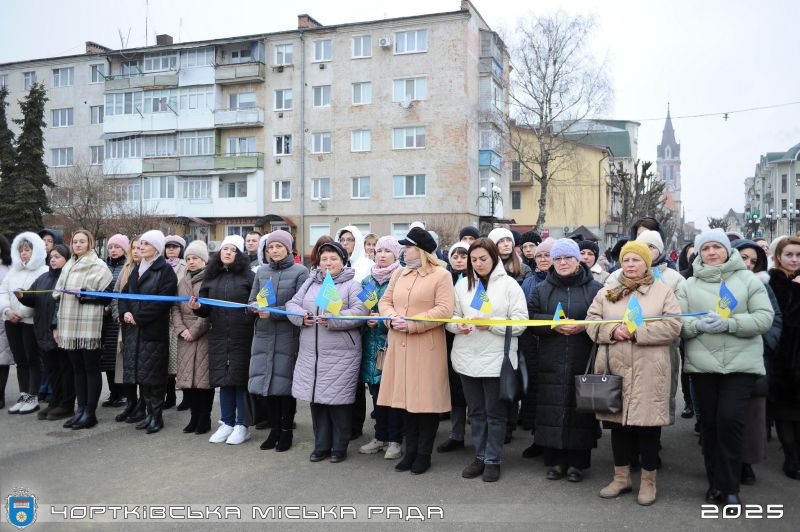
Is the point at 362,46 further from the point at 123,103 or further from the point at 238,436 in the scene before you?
the point at 238,436

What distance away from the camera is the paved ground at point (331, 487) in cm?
491

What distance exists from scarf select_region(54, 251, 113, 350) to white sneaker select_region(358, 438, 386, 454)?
11.8 feet

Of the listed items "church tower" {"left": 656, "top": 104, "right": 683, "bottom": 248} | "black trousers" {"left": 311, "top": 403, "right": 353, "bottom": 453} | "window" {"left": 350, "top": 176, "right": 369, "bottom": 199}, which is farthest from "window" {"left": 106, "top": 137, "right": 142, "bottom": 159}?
"church tower" {"left": 656, "top": 104, "right": 683, "bottom": 248}

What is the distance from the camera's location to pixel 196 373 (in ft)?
23.8

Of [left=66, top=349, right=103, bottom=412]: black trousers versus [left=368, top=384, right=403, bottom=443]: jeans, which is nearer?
[left=368, top=384, right=403, bottom=443]: jeans

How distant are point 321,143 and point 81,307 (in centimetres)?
3690

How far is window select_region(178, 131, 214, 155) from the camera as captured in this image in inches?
1816

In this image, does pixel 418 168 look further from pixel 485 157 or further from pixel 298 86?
pixel 298 86

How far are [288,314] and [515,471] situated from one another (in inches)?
107

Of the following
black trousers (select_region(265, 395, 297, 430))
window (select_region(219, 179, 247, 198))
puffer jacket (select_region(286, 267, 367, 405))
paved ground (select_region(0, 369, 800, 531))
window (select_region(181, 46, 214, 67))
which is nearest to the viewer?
paved ground (select_region(0, 369, 800, 531))

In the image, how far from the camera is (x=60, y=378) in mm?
8289

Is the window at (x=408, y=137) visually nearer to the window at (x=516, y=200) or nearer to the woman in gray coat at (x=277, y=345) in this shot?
the window at (x=516, y=200)

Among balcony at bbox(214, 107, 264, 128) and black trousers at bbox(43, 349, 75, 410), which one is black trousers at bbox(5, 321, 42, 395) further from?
balcony at bbox(214, 107, 264, 128)

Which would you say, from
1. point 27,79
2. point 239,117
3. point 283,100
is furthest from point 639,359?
point 27,79
